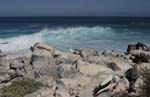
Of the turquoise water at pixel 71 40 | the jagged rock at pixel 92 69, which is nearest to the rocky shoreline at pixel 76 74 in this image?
the jagged rock at pixel 92 69

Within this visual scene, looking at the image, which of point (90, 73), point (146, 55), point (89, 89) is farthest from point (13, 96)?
point (146, 55)

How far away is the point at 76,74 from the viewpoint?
9992 millimetres

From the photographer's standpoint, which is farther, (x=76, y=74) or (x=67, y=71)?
(x=67, y=71)

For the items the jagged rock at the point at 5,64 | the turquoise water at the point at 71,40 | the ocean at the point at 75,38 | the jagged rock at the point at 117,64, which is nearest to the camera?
the jagged rock at the point at 117,64

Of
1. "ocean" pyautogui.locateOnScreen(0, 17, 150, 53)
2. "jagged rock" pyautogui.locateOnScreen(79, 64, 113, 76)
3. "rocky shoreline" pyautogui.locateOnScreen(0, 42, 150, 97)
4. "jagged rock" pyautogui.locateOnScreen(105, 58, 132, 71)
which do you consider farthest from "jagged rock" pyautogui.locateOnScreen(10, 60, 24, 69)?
"ocean" pyautogui.locateOnScreen(0, 17, 150, 53)

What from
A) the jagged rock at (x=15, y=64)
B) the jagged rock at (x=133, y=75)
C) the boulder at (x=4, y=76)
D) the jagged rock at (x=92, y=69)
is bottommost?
the boulder at (x=4, y=76)

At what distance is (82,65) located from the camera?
10602mm

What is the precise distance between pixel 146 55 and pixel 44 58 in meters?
3.31

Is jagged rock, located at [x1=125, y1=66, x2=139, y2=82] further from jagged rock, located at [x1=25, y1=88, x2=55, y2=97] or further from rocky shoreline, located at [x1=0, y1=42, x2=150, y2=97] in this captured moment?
jagged rock, located at [x1=25, y1=88, x2=55, y2=97]

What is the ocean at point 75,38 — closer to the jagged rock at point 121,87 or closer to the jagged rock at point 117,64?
the jagged rock at point 117,64

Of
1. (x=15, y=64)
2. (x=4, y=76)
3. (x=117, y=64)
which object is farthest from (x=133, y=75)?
(x=15, y=64)

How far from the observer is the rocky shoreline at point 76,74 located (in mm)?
8375

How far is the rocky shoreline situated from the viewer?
8375 mm

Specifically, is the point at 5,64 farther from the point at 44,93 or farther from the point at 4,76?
the point at 44,93
